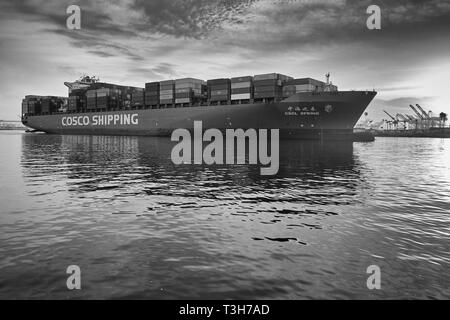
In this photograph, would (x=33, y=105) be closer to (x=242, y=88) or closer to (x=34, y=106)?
(x=34, y=106)

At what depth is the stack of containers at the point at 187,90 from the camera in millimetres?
73438

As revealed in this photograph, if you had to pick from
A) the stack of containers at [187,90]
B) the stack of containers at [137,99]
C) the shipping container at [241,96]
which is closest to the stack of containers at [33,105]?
the stack of containers at [137,99]

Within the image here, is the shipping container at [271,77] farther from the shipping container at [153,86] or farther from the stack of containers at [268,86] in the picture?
the shipping container at [153,86]

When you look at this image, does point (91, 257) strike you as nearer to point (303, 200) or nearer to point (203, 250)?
point (203, 250)

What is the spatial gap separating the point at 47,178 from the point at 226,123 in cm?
4831

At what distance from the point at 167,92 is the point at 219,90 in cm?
1487

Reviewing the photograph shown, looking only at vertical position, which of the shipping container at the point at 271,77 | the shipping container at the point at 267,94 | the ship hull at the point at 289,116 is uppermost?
the shipping container at the point at 271,77

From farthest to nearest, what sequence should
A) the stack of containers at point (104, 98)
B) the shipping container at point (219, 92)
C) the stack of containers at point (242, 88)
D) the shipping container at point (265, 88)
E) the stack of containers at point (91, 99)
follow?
1. the stack of containers at point (91, 99)
2. the stack of containers at point (104, 98)
3. the shipping container at point (219, 92)
4. the stack of containers at point (242, 88)
5. the shipping container at point (265, 88)

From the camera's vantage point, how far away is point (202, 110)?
6894 cm

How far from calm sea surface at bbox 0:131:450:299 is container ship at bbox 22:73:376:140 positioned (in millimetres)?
41475

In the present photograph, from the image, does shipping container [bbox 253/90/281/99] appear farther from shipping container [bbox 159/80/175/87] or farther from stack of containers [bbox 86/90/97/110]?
stack of containers [bbox 86/90/97/110]

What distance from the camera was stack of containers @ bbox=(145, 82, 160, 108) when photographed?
7912 cm

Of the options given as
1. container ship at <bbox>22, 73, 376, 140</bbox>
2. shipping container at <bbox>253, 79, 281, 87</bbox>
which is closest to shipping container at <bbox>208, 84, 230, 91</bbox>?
container ship at <bbox>22, 73, 376, 140</bbox>
